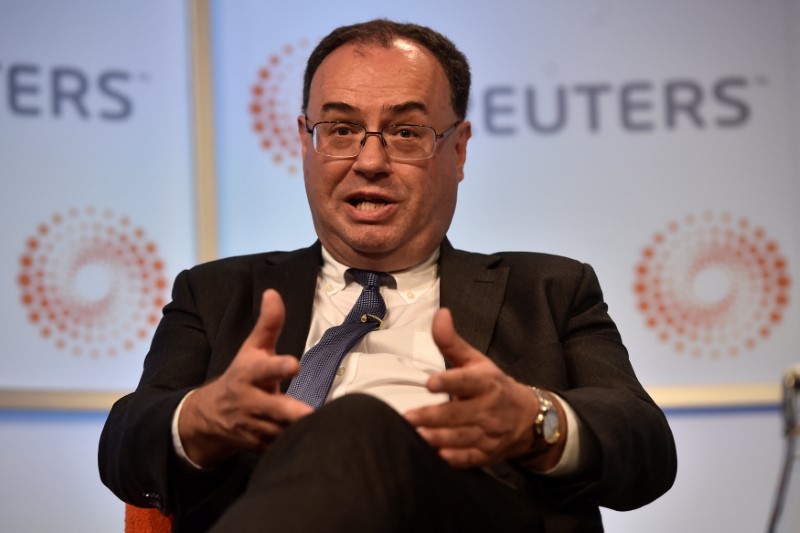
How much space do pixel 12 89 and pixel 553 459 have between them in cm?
215

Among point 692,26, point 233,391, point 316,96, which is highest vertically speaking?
point 692,26

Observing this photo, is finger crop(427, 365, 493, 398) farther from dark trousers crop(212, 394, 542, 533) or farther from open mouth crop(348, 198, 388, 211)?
open mouth crop(348, 198, 388, 211)

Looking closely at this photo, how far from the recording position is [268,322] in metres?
1.38

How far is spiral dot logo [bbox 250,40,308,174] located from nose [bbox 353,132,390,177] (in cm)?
109

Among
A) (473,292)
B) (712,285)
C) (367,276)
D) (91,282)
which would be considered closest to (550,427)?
(473,292)

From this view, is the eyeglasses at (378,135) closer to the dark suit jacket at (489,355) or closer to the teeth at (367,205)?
the teeth at (367,205)

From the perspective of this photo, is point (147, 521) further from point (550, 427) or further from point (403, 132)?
point (403, 132)

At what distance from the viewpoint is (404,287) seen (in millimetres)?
2068

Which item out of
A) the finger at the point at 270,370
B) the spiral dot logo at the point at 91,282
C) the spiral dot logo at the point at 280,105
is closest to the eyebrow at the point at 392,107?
the finger at the point at 270,370

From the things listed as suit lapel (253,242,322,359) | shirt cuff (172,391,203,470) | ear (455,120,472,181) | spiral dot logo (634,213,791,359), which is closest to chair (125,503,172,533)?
shirt cuff (172,391,203,470)

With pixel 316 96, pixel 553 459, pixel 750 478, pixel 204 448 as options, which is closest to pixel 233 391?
pixel 204 448

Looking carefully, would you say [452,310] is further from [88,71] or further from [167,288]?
[88,71]

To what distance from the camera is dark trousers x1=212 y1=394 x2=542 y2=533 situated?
1072 mm

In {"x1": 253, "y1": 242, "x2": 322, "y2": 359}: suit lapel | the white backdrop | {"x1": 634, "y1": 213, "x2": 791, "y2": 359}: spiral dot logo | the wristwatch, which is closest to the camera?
the wristwatch
